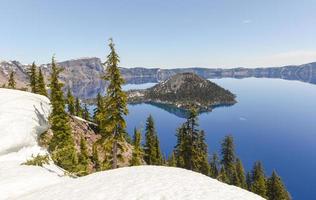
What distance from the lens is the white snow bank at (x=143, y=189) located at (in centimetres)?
867

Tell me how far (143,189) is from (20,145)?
1808 centimetres

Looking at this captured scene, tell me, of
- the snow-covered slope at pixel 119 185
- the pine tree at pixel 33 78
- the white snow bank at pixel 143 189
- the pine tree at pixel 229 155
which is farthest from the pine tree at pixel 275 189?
the white snow bank at pixel 143 189

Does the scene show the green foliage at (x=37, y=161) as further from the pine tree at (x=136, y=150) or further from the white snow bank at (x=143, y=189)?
the pine tree at (x=136, y=150)

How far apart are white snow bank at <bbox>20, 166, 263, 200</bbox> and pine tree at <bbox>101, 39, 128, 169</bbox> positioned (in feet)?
59.7

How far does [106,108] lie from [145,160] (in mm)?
43400

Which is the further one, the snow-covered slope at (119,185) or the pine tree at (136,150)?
the pine tree at (136,150)

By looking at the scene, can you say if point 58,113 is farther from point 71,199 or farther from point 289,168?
point 289,168

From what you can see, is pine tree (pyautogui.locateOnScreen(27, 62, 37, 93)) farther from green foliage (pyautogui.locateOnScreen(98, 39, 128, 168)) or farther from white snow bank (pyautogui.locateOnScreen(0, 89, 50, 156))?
green foliage (pyautogui.locateOnScreen(98, 39, 128, 168))

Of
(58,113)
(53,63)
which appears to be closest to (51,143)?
(58,113)

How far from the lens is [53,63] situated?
36.3 meters

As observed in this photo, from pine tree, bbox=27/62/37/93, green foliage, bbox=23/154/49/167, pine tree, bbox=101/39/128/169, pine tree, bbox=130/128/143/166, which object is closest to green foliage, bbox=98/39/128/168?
pine tree, bbox=101/39/128/169

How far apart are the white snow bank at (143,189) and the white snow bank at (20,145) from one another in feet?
9.73

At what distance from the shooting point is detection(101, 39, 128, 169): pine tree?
29422mm

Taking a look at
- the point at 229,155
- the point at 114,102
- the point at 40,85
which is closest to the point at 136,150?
the point at 114,102
